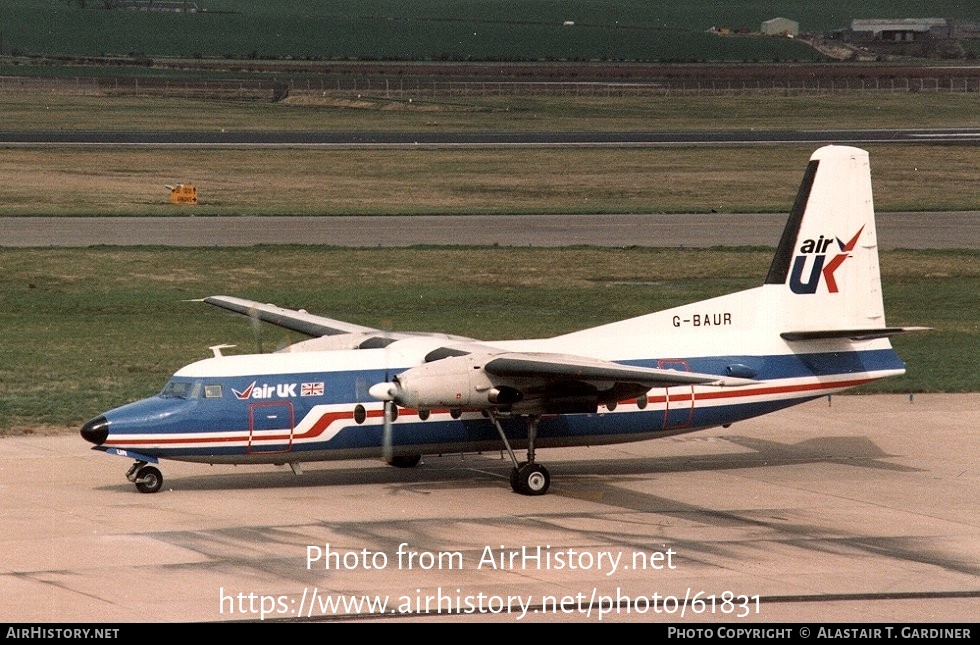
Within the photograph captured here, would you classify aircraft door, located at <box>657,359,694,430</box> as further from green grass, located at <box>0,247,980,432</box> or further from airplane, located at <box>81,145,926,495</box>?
green grass, located at <box>0,247,980,432</box>

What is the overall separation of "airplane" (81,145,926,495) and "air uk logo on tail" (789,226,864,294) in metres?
0.03

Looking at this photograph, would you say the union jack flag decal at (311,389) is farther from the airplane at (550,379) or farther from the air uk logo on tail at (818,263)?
the air uk logo on tail at (818,263)

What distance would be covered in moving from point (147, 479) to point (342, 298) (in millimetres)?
21644

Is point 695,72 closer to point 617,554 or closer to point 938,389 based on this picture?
point 938,389

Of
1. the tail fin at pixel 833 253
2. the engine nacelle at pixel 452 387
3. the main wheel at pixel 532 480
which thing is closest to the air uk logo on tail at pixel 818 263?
the tail fin at pixel 833 253

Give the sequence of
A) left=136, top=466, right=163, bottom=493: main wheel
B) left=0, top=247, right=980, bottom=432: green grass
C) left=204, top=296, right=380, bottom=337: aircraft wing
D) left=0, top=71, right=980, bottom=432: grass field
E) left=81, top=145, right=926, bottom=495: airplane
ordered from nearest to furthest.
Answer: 1. left=81, top=145, right=926, bottom=495: airplane
2. left=136, top=466, right=163, bottom=493: main wheel
3. left=204, top=296, right=380, bottom=337: aircraft wing
4. left=0, top=247, right=980, bottom=432: green grass
5. left=0, top=71, right=980, bottom=432: grass field

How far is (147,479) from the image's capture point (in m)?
25.4

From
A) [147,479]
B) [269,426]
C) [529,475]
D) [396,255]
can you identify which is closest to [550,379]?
[529,475]

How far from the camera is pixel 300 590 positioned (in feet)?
64.2

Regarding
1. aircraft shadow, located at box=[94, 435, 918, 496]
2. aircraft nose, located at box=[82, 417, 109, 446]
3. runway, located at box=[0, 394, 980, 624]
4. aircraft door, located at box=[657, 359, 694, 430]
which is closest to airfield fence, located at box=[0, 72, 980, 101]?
aircraft shadow, located at box=[94, 435, 918, 496]

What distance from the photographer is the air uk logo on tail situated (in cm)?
2797

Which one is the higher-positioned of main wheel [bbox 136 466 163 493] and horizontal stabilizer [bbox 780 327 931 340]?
horizontal stabilizer [bbox 780 327 931 340]

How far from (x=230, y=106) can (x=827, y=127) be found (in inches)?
1994

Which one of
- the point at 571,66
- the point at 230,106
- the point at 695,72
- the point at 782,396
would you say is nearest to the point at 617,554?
the point at 782,396
